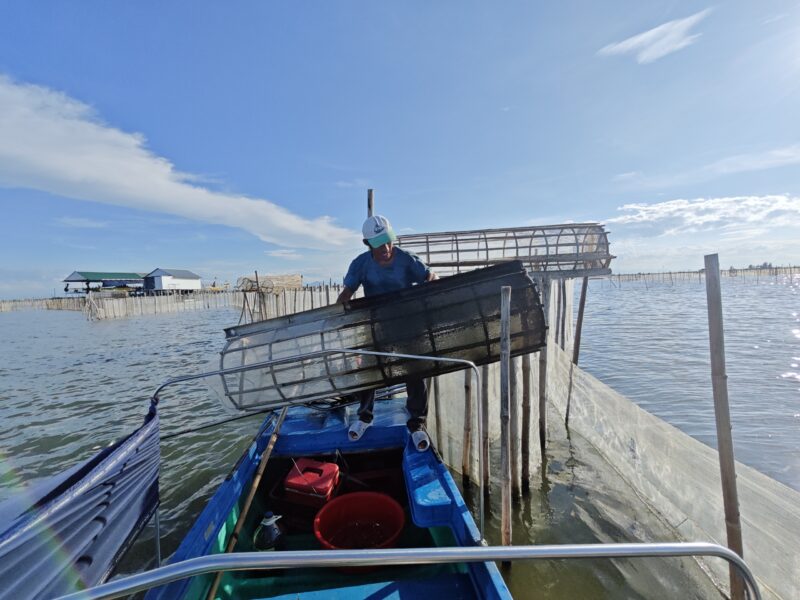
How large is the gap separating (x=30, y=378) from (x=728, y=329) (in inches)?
1288

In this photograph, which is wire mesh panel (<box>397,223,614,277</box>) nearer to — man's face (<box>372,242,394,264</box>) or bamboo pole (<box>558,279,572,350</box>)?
bamboo pole (<box>558,279,572,350</box>)

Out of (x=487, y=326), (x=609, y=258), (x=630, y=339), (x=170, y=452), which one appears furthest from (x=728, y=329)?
(x=170, y=452)

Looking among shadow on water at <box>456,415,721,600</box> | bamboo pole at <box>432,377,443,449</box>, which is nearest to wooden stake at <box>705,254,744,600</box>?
shadow on water at <box>456,415,721,600</box>

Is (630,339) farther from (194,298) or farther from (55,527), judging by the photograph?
(194,298)

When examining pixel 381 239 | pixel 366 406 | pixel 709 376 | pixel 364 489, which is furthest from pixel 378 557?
pixel 709 376

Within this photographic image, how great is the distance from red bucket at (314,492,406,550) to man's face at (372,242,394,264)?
2617 millimetres

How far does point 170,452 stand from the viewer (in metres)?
7.36

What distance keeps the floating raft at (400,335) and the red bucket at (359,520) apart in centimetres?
117

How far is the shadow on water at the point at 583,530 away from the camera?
3.99 metres

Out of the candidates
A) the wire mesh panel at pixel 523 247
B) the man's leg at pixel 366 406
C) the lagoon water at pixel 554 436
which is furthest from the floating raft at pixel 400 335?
the wire mesh panel at pixel 523 247

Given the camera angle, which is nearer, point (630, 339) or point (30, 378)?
point (30, 378)

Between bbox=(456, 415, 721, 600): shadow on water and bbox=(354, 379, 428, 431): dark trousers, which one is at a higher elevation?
bbox=(354, 379, 428, 431): dark trousers

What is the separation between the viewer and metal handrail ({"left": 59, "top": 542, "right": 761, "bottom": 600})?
125cm

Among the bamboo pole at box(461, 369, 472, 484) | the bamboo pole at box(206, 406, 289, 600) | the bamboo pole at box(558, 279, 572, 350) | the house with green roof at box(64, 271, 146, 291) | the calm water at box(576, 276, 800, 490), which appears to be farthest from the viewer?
the house with green roof at box(64, 271, 146, 291)
